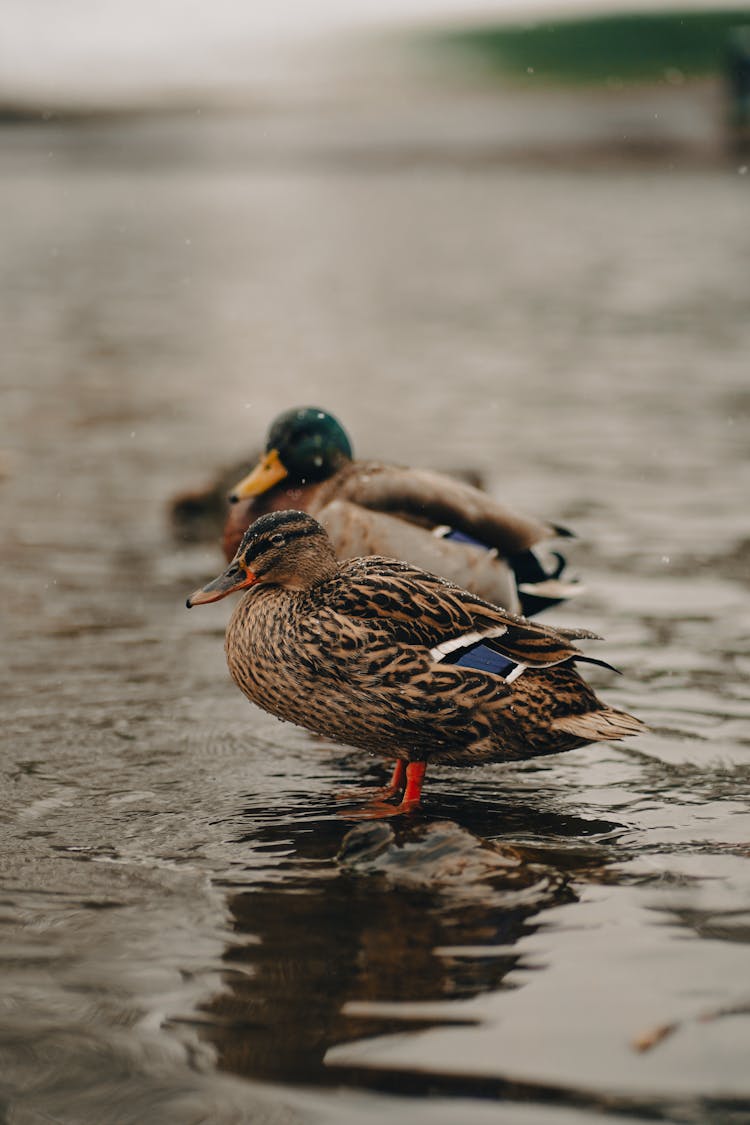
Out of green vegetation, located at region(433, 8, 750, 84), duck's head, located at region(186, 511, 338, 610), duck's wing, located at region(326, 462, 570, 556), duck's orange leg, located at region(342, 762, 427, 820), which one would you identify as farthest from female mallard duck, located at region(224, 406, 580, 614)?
green vegetation, located at region(433, 8, 750, 84)

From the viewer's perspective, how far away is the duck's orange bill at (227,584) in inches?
170

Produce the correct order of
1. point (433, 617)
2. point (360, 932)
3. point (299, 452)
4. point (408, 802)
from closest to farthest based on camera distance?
point (360, 932)
point (433, 617)
point (408, 802)
point (299, 452)

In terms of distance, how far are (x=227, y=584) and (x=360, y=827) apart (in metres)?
0.71

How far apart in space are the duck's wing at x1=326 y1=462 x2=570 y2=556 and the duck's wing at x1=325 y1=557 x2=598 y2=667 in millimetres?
1106

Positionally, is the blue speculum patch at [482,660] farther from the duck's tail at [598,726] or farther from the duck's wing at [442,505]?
the duck's wing at [442,505]

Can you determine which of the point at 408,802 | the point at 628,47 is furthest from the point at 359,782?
the point at 628,47

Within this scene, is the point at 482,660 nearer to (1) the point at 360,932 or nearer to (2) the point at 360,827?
(2) the point at 360,827

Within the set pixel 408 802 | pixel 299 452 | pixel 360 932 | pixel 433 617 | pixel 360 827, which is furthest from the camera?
pixel 299 452

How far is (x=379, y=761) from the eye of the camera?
4.99m

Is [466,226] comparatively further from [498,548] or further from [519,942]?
[519,942]

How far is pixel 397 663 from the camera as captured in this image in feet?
13.7

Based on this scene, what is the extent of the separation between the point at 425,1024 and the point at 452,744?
47.1 inches

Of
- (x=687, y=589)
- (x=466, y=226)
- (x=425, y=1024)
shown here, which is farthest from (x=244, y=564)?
(x=466, y=226)

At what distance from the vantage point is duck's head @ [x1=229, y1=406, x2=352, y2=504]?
230 inches
